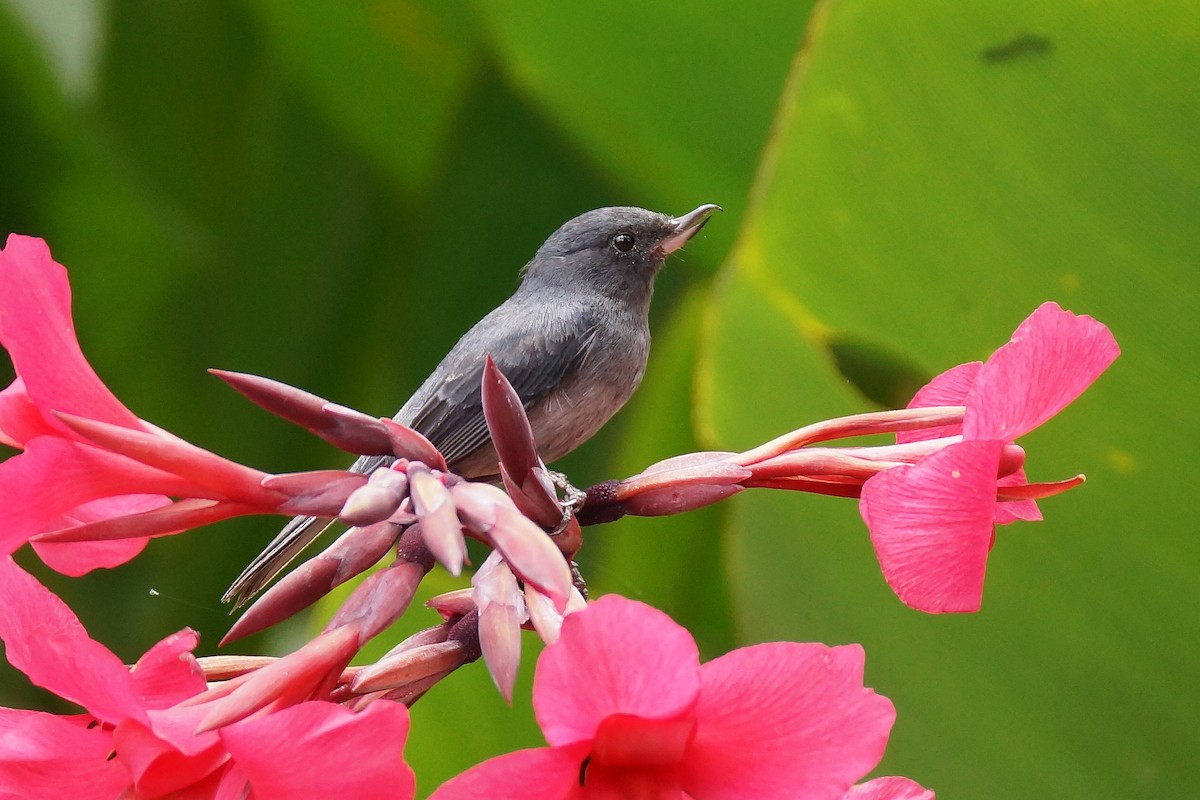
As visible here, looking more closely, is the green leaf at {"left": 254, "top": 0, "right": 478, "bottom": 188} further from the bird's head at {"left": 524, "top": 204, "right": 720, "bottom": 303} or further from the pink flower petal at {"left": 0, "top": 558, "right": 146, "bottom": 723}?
the pink flower petal at {"left": 0, "top": 558, "right": 146, "bottom": 723}

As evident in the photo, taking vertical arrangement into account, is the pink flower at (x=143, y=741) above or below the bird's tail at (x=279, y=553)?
above

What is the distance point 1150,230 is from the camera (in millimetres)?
1030

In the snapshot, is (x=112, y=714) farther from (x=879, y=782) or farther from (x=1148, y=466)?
(x=1148, y=466)

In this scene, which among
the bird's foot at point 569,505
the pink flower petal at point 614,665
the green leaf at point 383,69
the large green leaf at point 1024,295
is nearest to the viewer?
the pink flower petal at point 614,665

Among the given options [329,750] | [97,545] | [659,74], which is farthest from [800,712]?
[659,74]

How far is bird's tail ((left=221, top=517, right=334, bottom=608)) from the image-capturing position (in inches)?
46.1

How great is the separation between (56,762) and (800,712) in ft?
1.03

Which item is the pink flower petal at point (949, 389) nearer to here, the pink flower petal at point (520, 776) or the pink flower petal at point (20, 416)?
the pink flower petal at point (520, 776)

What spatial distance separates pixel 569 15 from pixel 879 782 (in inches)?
43.4

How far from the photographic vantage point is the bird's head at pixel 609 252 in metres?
1.62

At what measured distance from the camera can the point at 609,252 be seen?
65.7 inches

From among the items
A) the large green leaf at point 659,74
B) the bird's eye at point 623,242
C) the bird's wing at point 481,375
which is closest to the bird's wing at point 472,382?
the bird's wing at point 481,375

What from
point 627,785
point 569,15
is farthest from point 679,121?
Answer: point 627,785

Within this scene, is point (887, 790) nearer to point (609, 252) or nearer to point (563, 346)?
point (563, 346)
